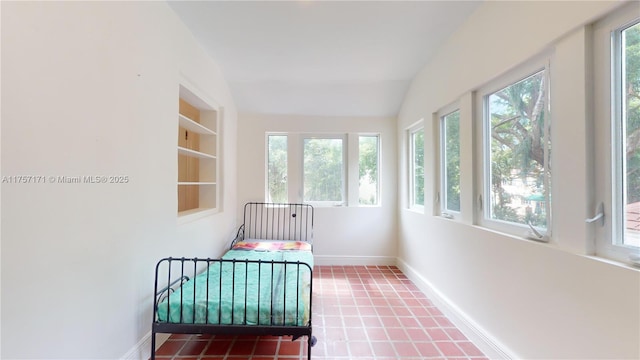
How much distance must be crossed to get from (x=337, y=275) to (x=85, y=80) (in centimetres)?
300

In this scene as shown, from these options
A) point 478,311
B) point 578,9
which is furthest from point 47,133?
point 478,311

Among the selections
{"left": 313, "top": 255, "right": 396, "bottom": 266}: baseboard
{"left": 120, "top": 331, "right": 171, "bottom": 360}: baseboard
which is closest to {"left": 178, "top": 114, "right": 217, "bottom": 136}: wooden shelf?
{"left": 120, "top": 331, "right": 171, "bottom": 360}: baseboard

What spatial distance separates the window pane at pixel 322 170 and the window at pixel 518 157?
2152 millimetres

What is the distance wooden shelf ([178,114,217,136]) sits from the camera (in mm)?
2279

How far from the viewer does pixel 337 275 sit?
3.31 metres

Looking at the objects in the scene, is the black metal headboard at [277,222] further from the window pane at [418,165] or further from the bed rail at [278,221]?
the window pane at [418,165]

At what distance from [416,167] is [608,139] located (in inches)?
85.9

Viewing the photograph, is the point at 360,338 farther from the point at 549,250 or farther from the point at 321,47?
the point at 321,47

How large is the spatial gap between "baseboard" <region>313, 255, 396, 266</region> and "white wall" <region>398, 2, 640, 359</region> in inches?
59.2

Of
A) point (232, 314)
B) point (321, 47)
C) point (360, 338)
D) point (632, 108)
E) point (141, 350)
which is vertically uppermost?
point (321, 47)

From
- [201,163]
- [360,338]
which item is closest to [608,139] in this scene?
[360,338]

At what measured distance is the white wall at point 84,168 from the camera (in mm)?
1015

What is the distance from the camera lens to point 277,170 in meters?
3.84

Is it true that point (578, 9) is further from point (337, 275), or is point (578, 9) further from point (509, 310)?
point (337, 275)
